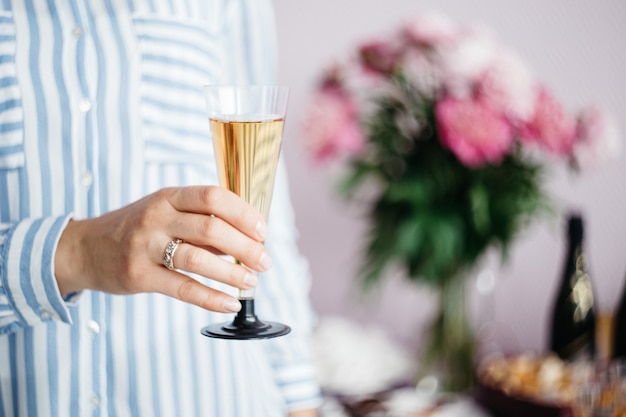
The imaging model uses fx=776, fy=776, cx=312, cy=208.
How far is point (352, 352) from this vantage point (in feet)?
6.53

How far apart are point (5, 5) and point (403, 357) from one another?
136 centimetres

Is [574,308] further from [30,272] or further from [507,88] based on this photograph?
[30,272]

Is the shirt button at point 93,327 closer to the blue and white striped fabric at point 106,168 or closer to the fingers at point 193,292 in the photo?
the blue and white striped fabric at point 106,168

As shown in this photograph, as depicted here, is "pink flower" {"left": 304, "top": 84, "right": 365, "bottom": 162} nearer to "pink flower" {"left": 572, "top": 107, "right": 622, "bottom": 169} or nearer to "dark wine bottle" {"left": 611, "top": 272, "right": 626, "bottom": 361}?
"pink flower" {"left": 572, "top": 107, "right": 622, "bottom": 169}

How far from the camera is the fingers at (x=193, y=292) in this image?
2.59 feet

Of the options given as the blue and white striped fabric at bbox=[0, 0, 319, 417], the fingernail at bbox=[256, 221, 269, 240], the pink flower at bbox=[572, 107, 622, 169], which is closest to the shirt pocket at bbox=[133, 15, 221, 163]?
the blue and white striped fabric at bbox=[0, 0, 319, 417]

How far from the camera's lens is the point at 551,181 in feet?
7.09

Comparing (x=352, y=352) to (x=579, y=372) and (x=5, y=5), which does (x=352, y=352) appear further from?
(x=5, y=5)

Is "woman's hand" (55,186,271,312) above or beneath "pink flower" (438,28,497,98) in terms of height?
beneath

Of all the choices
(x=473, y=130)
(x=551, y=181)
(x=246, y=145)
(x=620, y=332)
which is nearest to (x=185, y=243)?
(x=246, y=145)

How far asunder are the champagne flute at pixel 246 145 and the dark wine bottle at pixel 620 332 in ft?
4.24

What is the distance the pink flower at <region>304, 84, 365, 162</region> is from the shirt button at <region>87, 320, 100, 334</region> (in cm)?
92

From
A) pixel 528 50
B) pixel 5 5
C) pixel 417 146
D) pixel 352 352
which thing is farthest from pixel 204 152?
pixel 528 50

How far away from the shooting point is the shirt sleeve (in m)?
0.88
